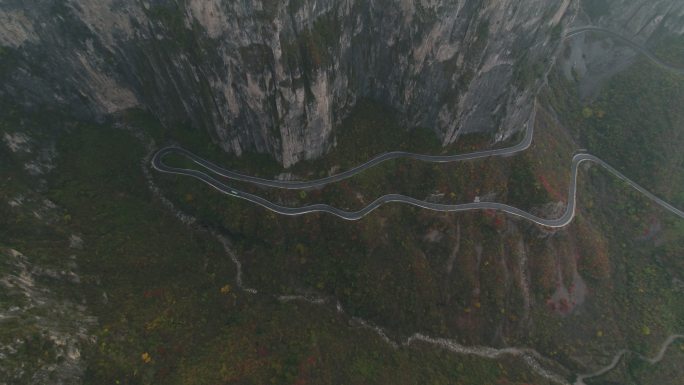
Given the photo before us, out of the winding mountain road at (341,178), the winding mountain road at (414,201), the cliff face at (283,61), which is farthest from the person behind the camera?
the winding mountain road at (341,178)

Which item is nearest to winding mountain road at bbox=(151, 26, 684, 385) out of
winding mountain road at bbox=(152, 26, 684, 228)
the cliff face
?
winding mountain road at bbox=(152, 26, 684, 228)

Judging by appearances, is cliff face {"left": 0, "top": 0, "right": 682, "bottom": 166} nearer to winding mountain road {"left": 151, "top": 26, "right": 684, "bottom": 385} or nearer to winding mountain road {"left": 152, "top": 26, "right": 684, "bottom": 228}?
winding mountain road {"left": 152, "top": 26, "right": 684, "bottom": 228}

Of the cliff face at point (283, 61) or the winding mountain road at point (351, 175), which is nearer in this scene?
the cliff face at point (283, 61)

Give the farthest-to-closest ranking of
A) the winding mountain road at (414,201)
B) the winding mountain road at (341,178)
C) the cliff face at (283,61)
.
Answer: the winding mountain road at (341,178), the winding mountain road at (414,201), the cliff face at (283,61)

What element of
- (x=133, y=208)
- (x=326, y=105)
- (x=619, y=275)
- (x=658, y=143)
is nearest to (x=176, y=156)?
(x=133, y=208)

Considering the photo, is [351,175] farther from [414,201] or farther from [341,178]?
[414,201]

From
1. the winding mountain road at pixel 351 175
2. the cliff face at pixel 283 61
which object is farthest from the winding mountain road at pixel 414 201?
the cliff face at pixel 283 61

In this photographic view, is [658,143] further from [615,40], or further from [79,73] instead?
[79,73]

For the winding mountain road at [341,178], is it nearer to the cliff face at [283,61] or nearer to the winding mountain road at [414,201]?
the winding mountain road at [414,201]
